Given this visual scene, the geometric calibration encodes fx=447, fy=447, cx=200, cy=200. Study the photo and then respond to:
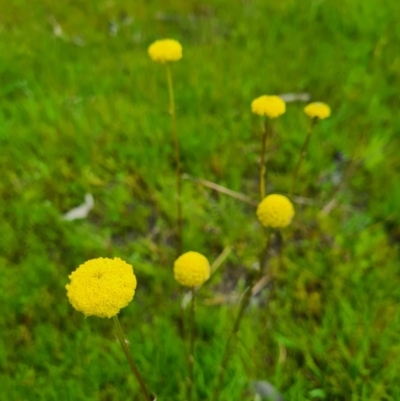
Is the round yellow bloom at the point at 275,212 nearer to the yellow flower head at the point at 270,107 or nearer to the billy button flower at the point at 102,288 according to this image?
the yellow flower head at the point at 270,107

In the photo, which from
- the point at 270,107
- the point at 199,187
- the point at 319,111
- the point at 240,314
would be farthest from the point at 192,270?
the point at 199,187

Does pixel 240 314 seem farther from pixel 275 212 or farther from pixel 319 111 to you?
pixel 319 111

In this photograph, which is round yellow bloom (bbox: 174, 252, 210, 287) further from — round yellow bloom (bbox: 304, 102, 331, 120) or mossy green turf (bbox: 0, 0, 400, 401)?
round yellow bloom (bbox: 304, 102, 331, 120)

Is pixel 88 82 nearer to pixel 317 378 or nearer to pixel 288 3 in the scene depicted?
pixel 288 3

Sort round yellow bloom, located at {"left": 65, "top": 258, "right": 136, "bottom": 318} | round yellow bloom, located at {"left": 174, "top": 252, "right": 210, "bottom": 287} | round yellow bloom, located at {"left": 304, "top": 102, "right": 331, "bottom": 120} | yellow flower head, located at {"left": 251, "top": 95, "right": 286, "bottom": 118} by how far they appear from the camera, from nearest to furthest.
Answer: round yellow bloom, located at {"left": 65, "top": 258, "right": 136, "bottom": 318} → round yellow bloom, located at {"left": 174, "top": 252, "right": 210, "bottom": 287} → yellow flower head, located at {"left": 251, "top": 95, "right": 286, "bottom": 118} → round yellow bloom, located at {"left": 304, "top": 102, "right": 331, "bottom": 120}

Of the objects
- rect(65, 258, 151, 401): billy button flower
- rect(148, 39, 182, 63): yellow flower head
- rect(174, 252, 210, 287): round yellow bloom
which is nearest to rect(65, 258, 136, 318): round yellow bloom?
rect(65, 258, 151, 401): billy button flower

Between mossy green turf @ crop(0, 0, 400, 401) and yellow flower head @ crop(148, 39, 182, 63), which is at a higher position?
yellow flower head @ crop(148, 39, 182, 63)

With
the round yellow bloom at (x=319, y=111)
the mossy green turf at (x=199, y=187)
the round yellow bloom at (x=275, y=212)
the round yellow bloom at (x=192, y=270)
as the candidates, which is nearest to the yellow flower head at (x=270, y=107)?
the round yellow bloom at (x=319, y=111)

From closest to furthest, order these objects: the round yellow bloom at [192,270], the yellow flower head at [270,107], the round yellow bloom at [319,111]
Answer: the round yellow bloom at [192,270] → the yellow flower head at [270,107] → the round yellow bloom at [319,111]
